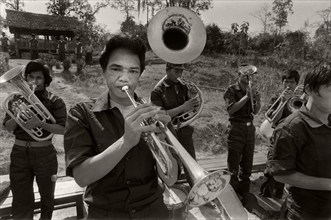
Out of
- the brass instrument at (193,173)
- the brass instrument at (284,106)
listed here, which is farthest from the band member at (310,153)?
the brass instrument at (284,106)

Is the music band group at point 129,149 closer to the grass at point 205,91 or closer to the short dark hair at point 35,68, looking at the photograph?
the short dark hair at point 35,68

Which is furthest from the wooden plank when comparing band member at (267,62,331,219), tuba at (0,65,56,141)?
tuba at (0,65,56,141)

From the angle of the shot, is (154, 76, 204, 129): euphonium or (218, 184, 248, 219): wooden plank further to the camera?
(154, 76, 204, 129): euphonium

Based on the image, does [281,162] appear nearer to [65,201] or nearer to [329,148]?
[329,148]

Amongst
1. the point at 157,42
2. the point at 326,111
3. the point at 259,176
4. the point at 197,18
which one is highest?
the point at 197,18

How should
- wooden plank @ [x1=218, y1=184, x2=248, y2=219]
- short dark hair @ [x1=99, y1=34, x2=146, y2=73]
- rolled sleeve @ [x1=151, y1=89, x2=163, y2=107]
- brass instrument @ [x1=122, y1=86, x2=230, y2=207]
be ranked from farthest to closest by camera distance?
rolled sleeve @ [x1=151, y1=89, x2=163, y2=107] → wooden plank @ [x1=218, y1=184, x2=248, y2=219] → short dark hair @ [x1=99, y1=34, x2=146, y2=73] → brass instrument @ [x1=122, y1=86, x2=230, y2=207]

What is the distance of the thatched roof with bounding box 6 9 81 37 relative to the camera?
22044mm

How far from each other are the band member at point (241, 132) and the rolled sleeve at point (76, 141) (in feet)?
10.9

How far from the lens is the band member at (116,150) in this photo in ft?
5.45

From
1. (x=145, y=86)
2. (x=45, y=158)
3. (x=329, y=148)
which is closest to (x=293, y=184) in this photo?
(x=329, y=148)

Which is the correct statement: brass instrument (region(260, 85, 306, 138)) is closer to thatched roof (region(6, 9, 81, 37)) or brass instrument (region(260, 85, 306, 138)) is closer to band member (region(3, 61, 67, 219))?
band member (region(3, 61, 67, 219))

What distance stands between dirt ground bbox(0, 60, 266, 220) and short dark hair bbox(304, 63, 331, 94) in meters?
1.79

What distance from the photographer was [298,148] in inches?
90.2

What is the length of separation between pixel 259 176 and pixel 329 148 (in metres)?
4.02
